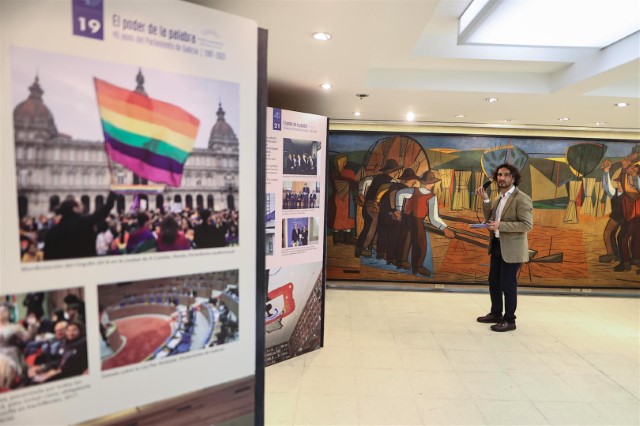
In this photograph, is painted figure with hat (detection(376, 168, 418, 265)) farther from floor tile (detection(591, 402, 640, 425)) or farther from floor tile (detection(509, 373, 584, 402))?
floor tile (detection(591, 402, 640, 425))

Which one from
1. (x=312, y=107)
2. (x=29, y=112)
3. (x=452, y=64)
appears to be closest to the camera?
(x=29, y=112)

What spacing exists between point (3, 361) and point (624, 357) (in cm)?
501

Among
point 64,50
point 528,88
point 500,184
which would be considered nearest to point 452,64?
point 528,88

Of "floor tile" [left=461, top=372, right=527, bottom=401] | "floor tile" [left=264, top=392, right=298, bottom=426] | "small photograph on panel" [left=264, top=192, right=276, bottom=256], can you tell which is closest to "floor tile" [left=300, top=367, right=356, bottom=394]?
"floor tile" [left=264, top=392, right=298, bottom=426]

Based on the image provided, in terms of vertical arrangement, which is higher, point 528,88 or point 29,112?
point 528,88

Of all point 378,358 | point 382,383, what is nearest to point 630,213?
point 378,358

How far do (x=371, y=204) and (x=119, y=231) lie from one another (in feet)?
17.2

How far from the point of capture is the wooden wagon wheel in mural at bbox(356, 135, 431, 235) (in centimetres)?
625

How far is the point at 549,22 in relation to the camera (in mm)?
2791

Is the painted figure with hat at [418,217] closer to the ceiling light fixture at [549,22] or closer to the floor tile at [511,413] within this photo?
the ceiling light fixture at [549,22]

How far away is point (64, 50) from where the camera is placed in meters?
1.24

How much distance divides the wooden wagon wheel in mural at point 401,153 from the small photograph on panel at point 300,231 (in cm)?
302

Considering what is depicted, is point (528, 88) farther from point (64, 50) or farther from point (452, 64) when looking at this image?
point (64, 50)

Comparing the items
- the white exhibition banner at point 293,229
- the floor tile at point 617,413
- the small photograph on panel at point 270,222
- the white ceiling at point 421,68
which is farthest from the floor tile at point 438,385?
the white ceiling at point 421,68
